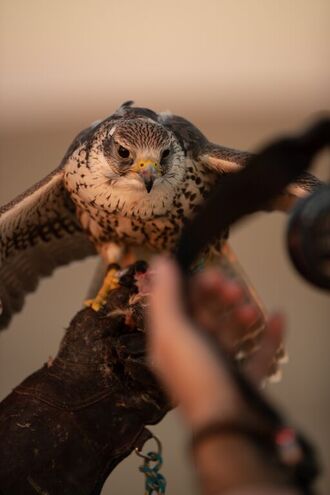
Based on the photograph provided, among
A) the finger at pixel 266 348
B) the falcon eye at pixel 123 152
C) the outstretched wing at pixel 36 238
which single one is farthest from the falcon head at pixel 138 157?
the finger at pixel 266 348

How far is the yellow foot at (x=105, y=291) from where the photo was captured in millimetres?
2096

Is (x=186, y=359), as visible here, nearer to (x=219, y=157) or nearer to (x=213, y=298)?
(x=213, y=298)

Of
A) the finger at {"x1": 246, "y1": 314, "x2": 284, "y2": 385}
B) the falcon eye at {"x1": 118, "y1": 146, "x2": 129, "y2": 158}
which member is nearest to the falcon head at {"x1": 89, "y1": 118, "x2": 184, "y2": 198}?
the falcon eye at {"x1": 118, "y1": 146, "x2": 129, "y2": 158}

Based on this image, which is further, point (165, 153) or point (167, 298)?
point (165, 153)

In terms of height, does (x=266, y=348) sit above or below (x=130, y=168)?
above

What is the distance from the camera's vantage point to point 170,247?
2.31 metres

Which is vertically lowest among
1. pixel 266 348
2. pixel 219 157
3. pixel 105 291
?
pixel 105 291

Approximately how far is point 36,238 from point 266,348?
178 cm

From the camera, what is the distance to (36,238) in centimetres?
253

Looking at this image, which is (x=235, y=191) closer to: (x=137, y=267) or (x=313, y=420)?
(x=137, y=267)

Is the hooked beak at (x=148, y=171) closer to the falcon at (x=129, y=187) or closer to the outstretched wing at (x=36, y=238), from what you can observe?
the falcon at (x=129, y=187)

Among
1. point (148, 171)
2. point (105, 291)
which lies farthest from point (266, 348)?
point (105, 291)

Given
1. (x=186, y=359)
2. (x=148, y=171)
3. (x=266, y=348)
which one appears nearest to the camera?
(x=186, y=359)

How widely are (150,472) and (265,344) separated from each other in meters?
0.94
